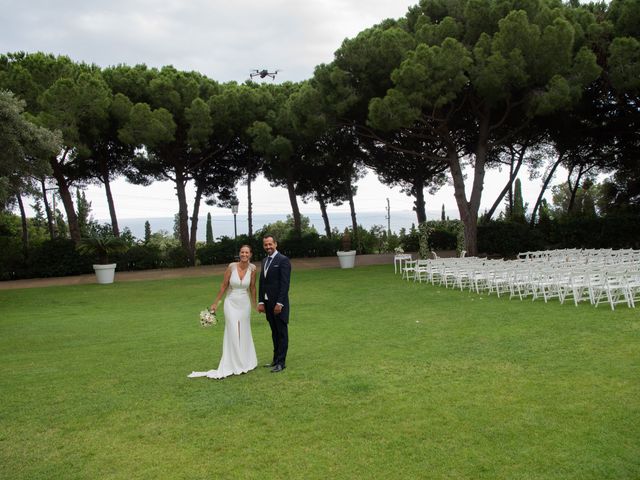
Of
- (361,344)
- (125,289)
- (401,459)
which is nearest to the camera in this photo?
(401,459)

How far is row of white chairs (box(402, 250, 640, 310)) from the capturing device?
8984 millimetres

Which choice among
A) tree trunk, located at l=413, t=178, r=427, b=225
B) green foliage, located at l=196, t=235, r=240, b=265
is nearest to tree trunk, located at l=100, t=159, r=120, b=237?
green foliage, located at l=196, t=235, r=240, b=265

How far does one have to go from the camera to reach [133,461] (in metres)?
3.64

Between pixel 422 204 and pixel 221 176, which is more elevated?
pixel 221 176

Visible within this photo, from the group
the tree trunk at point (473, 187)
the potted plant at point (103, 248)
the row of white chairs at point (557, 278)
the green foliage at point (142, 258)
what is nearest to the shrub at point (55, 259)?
the green foliage at point (142, 258)

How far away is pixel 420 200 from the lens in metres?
26.0

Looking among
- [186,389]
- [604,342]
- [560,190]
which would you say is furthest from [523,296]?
[560,190]

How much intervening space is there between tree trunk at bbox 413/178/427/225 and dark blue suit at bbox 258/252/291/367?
66.0ft

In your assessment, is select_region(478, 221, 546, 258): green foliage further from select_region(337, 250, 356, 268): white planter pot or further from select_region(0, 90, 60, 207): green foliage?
select_region(0, 90, 60, 207): green foliage

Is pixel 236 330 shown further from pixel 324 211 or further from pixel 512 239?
pixel 324 211

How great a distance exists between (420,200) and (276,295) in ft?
68.9

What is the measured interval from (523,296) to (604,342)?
477 cm

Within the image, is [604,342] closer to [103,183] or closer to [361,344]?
→ [361,344]

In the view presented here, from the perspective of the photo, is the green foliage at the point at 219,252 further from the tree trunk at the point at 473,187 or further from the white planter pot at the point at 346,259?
the tree trunk at the point at 473,187
